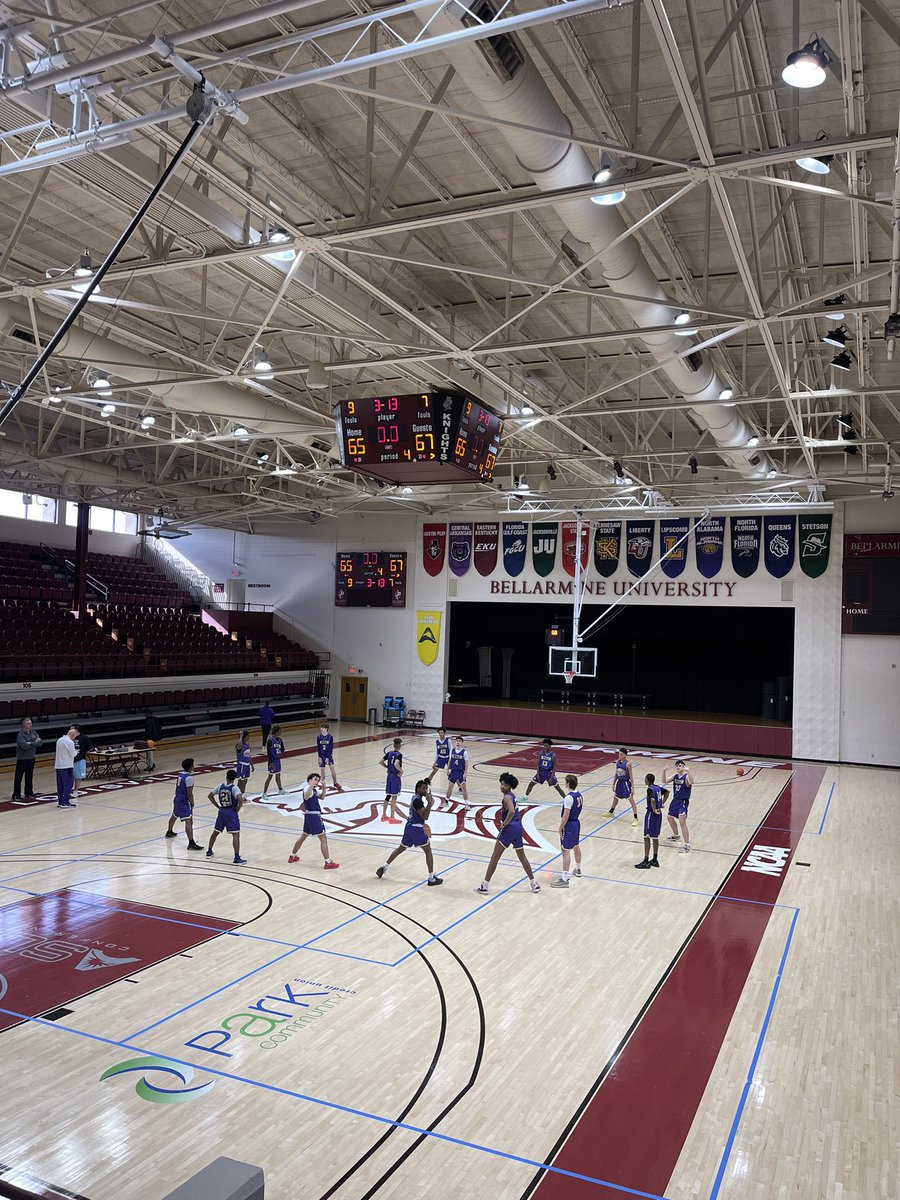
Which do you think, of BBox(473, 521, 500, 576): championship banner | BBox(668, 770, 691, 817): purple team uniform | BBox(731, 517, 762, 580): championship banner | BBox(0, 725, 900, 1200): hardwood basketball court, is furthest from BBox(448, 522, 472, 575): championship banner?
BBox(668, 770, 691, 817): purple team uniform

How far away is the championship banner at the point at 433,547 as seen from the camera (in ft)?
103

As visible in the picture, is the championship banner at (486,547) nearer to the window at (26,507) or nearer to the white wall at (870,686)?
the white wall at (870,686)

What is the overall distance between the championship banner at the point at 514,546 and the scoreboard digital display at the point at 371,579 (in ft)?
12.3

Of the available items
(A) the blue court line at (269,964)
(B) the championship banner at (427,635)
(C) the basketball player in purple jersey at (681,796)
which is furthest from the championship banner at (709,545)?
(A) the blue court line at (269,964)

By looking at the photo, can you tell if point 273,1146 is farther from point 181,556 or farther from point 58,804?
point 181,556

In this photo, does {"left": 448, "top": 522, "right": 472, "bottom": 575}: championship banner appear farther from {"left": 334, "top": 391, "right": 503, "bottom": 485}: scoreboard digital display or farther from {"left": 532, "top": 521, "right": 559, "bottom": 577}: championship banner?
{"left": 334, "top": 391, "right": 503, "bottom": 485}: scoreboard digital display

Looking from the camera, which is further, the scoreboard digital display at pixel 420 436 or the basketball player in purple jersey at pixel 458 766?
the basketball player in purple jersey at pixel 458 766

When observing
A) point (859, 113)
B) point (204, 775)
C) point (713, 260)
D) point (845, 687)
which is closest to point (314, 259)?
point (713, 260)

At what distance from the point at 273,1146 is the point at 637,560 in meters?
24.1

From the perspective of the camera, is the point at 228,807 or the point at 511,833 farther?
the point at 228,807

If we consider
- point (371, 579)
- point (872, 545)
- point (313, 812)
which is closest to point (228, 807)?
point (313, 812)

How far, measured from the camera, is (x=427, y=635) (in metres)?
31.2

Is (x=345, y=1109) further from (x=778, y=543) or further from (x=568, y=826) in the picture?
(x=778, y=543)

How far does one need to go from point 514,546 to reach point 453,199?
19.1 metres
